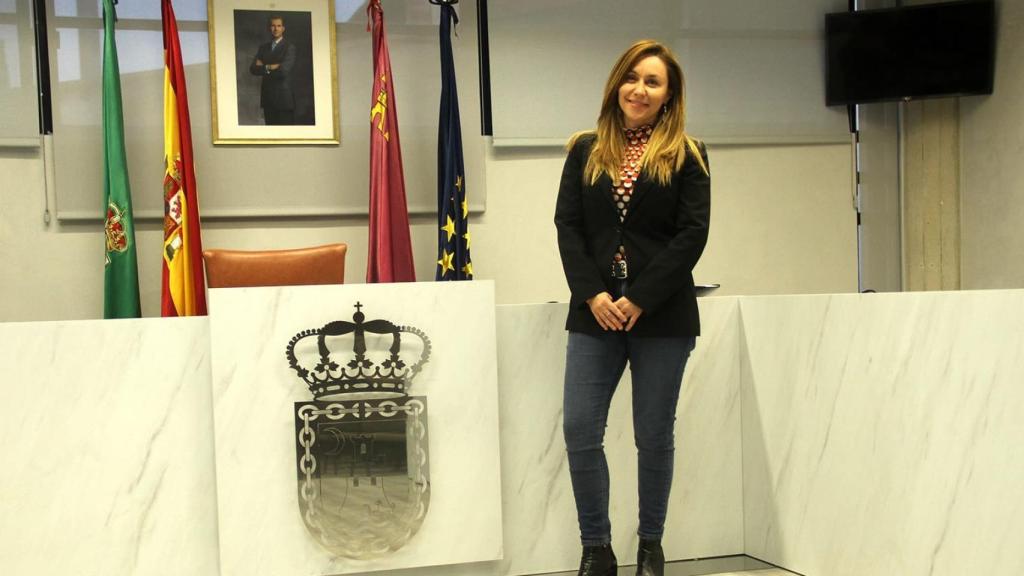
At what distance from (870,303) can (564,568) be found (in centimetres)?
125

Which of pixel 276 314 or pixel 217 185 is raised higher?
pixel 217 185

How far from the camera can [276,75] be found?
4297 millimetres

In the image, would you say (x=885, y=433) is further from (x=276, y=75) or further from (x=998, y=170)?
(x=276, y=75)

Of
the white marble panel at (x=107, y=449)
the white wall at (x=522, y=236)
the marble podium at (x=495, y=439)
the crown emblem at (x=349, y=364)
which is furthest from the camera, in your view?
→ the white wall at (x=522, y=236)

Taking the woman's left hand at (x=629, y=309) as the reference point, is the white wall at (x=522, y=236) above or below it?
above

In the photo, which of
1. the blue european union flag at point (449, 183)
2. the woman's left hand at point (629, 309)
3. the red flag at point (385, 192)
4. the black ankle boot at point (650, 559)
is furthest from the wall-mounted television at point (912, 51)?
the black ankle boot at point (650, 559)

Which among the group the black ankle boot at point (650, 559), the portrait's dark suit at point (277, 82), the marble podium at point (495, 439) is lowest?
the black ankle boot at point (650, 559)

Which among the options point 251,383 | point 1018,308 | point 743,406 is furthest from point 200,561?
point 1018,308

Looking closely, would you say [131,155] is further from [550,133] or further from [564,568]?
[564,568]

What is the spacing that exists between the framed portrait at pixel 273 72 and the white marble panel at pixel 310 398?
5.01 ft

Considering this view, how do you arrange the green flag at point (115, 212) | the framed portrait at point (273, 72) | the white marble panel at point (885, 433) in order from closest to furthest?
the white marble panel at point (885, 433), the green flag at point (115, 212), the framed portrait at point (273, 72)

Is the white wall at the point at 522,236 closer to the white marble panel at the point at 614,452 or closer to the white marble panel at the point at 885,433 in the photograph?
the white marble panel at the point at 614,452

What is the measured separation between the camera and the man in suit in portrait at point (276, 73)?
14.0ft

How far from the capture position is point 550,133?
4574 mm
